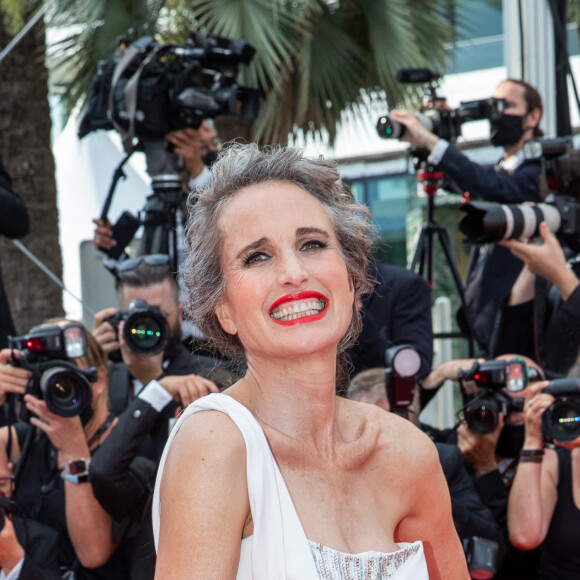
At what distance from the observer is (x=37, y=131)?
6.91 metres

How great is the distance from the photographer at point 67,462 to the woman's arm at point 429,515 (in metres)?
1.71

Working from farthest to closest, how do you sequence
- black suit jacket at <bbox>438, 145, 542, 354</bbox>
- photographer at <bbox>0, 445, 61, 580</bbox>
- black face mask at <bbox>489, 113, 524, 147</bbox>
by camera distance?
black face mask at <bbox>489, 113, 524, 147</bbox>
black suit jacket at <bbox>438, 145, 542, 354</bbox>
photographer at <bbox>0, 445, 61, 580</bbox>

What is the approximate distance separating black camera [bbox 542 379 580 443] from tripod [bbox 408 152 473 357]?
1298 mm

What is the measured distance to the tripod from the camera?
4973mm

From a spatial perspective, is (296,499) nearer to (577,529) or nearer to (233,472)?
(233,472)

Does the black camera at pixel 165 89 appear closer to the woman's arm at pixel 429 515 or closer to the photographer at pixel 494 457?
the photographer at pixel 494 457

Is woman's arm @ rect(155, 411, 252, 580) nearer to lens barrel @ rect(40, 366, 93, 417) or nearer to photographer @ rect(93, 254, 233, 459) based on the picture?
lens barrel @ rect(40, 366, 93, 417)

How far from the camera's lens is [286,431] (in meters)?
1.95

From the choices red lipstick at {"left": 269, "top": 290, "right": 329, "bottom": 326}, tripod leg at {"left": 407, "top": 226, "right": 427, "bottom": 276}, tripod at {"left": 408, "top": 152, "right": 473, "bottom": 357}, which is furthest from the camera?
tripod leg at {"left": 407, "top": 226, "right": 427, "bottom": 276}

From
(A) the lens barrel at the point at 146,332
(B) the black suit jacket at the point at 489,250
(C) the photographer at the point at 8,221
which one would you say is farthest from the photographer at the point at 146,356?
(B) the black suit jacket at the point at 489,250

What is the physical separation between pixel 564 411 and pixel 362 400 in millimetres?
732

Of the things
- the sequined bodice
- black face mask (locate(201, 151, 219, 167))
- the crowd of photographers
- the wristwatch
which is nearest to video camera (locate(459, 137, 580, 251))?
the crowd of photographers

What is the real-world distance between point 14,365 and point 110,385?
0.74 metres

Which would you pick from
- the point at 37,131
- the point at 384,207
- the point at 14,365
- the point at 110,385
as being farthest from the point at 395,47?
the point at 14,365
